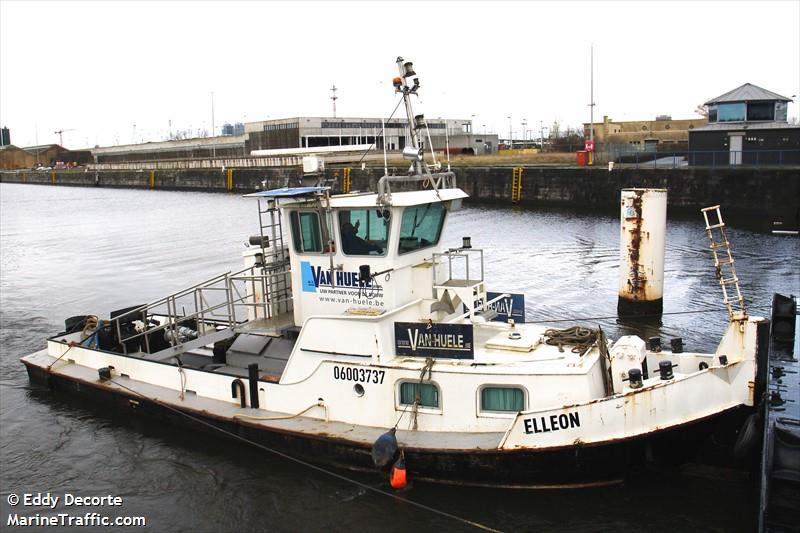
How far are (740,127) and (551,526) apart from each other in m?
35.0

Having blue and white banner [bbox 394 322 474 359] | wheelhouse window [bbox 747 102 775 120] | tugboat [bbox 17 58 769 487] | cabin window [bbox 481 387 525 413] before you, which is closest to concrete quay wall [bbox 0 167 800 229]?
wheelhouse window [bbox 747 102 775 120]

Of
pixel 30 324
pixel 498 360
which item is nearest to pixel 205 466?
pixel 498 360

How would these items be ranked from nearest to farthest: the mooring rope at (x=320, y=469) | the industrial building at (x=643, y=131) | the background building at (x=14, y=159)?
1. the mooring rope at (x=320, y=469)
2. the industrial building at (x=643, y=131)
3. the background building at (x=14, y=159)

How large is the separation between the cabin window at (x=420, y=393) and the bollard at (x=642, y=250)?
31.3 feet

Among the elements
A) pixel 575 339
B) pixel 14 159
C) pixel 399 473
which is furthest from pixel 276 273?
pixel 14 159

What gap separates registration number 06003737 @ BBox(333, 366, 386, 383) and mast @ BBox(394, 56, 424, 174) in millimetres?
3152

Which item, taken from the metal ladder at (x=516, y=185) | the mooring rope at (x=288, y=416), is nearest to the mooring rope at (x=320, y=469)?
the mooring rope at (x=288, y=416)

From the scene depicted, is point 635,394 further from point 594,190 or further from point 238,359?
point 594,190

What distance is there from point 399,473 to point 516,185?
37.3 metres

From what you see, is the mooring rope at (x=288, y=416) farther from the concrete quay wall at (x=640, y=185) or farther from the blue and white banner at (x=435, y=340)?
the concrete quay wall at (x=640, y=185)

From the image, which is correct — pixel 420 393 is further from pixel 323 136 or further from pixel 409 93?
pixel 323 136

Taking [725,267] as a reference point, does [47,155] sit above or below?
above

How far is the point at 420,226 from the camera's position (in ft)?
35.1

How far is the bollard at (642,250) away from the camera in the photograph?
17.1 metres
